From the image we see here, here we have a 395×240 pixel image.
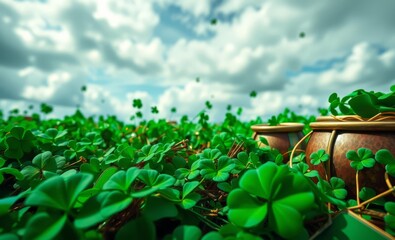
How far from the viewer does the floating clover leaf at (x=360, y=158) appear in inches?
40.4

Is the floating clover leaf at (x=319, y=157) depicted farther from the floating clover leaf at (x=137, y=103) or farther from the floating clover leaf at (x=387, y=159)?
the floating clover leaf at (x=137, y=103)

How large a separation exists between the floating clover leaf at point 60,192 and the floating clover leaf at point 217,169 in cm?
46

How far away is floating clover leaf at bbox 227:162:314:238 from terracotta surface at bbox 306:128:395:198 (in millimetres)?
524

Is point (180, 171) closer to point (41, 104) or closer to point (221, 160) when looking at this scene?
point (221, 160)

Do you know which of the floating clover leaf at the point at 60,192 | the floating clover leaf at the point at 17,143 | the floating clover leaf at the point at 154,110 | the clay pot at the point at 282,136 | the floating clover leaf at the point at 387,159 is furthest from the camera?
the floating clover leaf at the point at 154,110

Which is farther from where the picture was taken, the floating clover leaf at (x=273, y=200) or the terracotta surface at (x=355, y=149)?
the terracotta surface at (x=355, y=149)

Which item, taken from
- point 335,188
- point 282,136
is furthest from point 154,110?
point 335,188

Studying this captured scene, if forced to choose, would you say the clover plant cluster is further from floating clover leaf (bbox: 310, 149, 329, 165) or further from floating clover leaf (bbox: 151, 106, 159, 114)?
floating clover leaf (bbox: 151, 106, 159, 114)

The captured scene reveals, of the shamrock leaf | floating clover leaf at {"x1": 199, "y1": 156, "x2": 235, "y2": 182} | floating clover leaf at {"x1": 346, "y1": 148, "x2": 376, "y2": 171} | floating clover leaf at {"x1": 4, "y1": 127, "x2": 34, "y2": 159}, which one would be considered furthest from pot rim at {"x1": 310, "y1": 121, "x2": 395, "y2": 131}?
floating clover leaf at {"x1": 4, "y1": 127, "x2": 34, "y2": 159}

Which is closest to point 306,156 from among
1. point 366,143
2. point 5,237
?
point 366,143

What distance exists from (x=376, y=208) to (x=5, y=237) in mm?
1233

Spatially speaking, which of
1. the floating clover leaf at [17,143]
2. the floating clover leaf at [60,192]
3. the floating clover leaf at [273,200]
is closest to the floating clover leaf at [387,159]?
the floating clover leaf at [273,200]

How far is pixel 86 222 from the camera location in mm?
597

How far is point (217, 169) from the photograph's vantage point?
105cm
